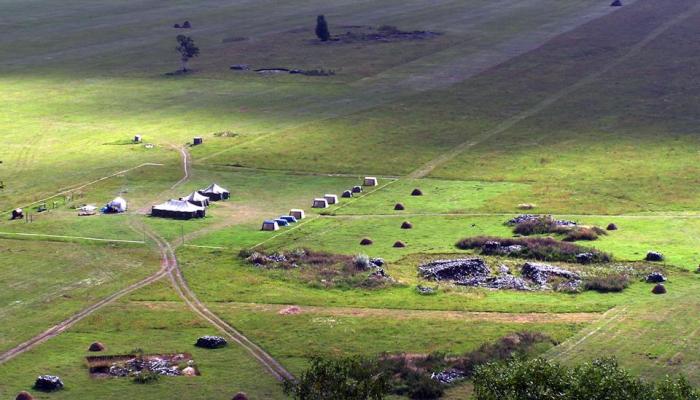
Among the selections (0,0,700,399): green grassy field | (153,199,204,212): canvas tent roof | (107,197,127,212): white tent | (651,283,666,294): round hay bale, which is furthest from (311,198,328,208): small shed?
(651,283,666,294): round hay bale

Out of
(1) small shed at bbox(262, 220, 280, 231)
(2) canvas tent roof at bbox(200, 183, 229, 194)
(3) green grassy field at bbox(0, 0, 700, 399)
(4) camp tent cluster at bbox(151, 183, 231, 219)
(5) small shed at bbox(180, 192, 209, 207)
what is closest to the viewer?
(3) green grassy field at bbox(0, 0, 700, 399)

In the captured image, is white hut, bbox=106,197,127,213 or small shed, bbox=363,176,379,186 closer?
white hut, bbox=106,197,127,213

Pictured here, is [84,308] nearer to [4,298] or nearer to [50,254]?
[4,298]

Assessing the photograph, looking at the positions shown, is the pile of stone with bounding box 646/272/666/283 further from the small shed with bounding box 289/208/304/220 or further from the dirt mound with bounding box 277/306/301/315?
the small shed with bounding box 289/208/304/220

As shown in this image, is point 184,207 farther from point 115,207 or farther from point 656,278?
point 656,278

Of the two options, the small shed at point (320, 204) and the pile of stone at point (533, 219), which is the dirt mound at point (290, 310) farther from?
the small shed at point (320, 204)

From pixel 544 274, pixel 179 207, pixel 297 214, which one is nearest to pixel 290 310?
pixel 544 274
